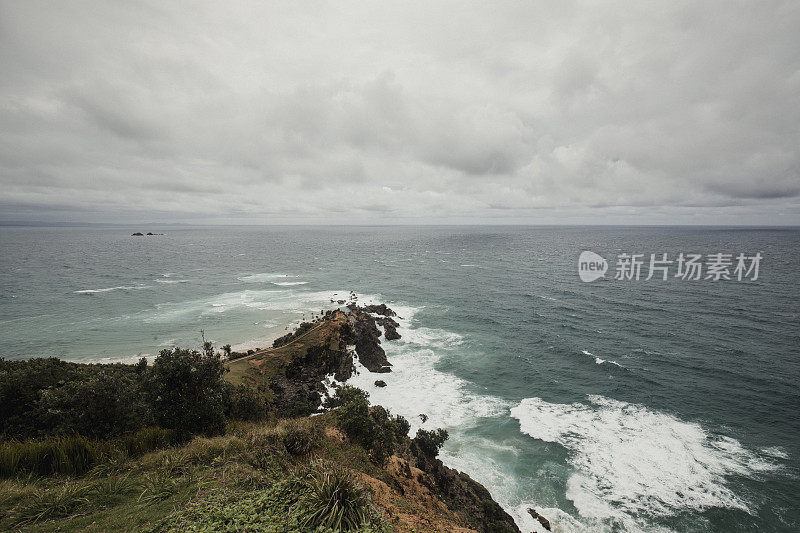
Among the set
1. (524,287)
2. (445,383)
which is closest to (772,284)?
(524,287)

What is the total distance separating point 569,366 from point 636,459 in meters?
17.1

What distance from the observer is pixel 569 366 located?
145 feet

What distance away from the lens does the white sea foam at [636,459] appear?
2389 cm

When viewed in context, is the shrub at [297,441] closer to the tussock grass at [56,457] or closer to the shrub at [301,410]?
the tussock grass at [56,457]

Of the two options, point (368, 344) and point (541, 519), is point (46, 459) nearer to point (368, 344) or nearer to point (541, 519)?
point (541, 519)

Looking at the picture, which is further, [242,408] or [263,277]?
[263,277]

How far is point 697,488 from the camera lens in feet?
81.2

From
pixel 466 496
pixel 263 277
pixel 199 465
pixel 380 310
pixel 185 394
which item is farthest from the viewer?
pixel 263 277

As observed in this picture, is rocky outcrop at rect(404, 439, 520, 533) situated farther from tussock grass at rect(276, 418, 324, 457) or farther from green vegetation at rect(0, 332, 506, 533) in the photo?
tussock grass at rect(276, 418, 324, 457)

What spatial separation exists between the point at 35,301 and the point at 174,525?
106m

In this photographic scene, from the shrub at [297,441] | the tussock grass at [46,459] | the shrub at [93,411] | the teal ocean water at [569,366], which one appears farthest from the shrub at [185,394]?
the teal ocean water at [569,366]

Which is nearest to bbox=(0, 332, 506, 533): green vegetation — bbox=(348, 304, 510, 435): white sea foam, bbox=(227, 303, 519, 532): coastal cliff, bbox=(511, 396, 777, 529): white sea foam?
bbox=(227, 303, 519, 532): coastal cliff

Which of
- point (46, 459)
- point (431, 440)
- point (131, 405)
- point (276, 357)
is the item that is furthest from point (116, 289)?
point (46, 459)

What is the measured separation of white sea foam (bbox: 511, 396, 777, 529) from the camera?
23891 mm
